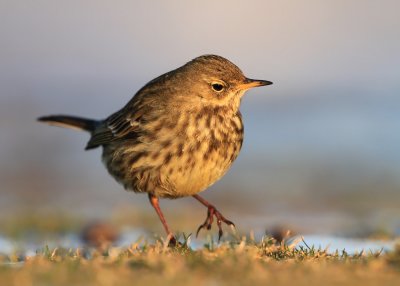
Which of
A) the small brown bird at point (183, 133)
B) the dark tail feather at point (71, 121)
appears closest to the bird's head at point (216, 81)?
the small brown bird at point (183, 133)

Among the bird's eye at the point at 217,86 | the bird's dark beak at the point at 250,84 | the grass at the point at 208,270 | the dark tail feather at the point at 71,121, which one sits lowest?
the grass at the point at 208,270

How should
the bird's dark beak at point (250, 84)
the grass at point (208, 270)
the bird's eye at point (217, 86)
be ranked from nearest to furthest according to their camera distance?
1. the grass at point (208, 270)
2. the bird's dark beak at point (250, 84)
3. the bird's eye at point (217, 86)

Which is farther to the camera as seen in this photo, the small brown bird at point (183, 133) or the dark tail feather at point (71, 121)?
the dark tail feather at point (71, 121)

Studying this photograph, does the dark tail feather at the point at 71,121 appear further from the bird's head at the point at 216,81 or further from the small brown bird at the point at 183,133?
the bird's head at the point at 216,81

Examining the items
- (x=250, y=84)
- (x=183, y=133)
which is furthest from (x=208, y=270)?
(x=250, y=84)

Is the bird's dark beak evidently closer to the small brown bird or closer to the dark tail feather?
the small brown bird

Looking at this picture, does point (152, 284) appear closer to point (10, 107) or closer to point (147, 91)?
point (147, 91)

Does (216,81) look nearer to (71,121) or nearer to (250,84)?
(250,84)
